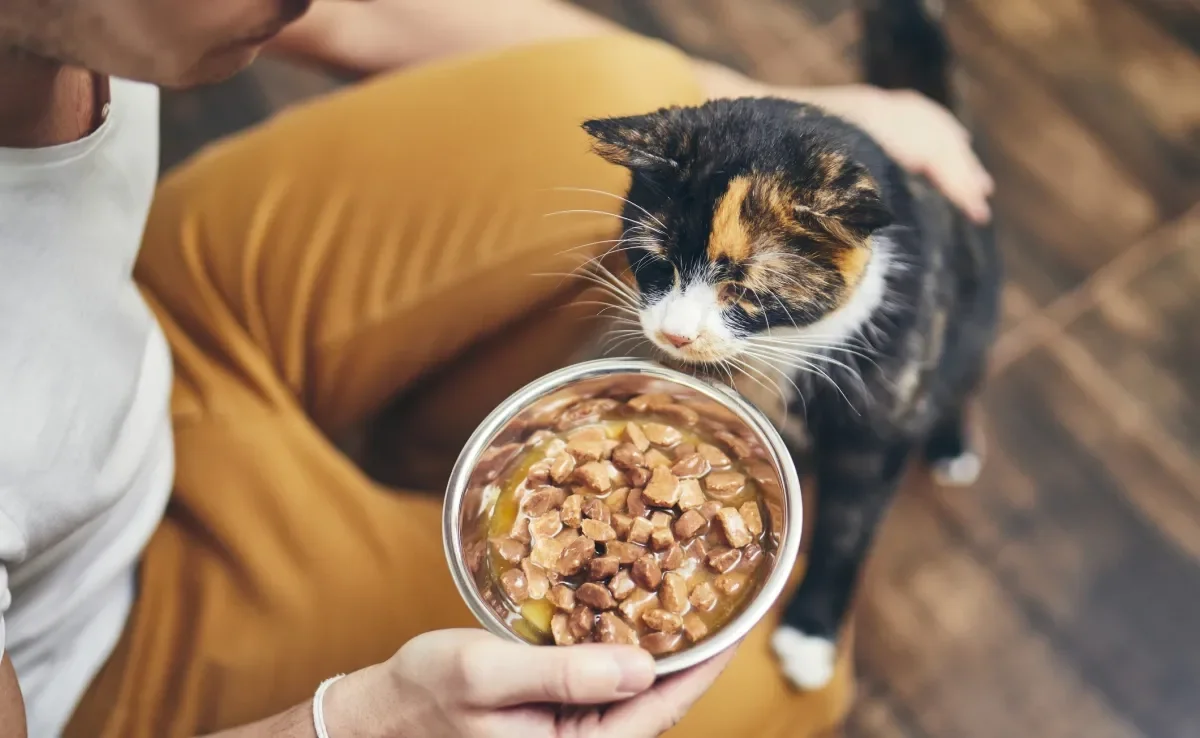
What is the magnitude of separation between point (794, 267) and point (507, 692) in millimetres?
292

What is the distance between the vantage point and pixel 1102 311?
120 centimetres

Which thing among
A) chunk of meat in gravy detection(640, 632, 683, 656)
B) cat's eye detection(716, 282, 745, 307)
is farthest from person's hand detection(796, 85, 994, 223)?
chunk of meat in gravy detection(640, 632, 683, 656)

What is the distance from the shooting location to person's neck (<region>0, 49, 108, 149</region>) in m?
0.50

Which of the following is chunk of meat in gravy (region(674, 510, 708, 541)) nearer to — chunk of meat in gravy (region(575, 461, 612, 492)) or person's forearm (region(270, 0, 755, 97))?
chunk of meat in gravy (region(575, 461, 612, 492))

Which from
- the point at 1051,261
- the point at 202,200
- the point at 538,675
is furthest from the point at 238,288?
the point at 1051,261

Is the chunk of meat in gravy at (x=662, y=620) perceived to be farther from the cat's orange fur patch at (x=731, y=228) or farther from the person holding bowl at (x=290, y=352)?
the cat's orange fur patch at (x=731, y=228)

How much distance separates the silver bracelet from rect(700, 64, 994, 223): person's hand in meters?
0.43

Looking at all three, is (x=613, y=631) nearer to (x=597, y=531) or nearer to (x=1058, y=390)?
(x=597, y=531)

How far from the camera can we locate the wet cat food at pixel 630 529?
1.64 ft

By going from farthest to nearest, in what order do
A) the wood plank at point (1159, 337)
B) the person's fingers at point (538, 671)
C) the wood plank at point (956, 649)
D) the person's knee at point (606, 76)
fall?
the wood plank at point (1159, 337)
the wood plank at point (956, 649)
the person's knee at point (606, 76)
the person's fingers at point (538, 671)

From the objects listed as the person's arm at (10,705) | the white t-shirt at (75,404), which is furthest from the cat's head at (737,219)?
the person's arm at (10,705)

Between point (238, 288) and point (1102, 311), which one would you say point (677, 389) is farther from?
point (1102, 311)

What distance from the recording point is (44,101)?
535 millimetres

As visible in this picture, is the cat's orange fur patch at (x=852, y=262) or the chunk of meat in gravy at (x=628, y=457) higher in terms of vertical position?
the cat's orange fur patch at (x=852, y=262)
